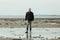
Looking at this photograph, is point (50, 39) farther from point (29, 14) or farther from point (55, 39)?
point (29, 14)

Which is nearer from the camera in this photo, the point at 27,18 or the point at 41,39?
the point at 27,18

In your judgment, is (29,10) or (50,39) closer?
(29,10)

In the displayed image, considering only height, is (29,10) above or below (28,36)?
above

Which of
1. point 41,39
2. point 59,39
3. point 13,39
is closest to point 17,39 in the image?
point 13,39

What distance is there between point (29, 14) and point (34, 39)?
8.68 feet

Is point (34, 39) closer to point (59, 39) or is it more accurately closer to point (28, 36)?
point (28, 36)

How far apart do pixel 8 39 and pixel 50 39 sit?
373 cm

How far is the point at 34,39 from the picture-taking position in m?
23.2

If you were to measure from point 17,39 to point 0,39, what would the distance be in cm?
149

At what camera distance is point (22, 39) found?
911 inches

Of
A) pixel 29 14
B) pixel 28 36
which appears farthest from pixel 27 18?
pixel 28 36

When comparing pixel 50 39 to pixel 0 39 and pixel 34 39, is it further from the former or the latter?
pixel 0 39

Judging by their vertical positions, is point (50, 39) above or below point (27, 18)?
below

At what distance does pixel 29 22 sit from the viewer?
2197 cm
